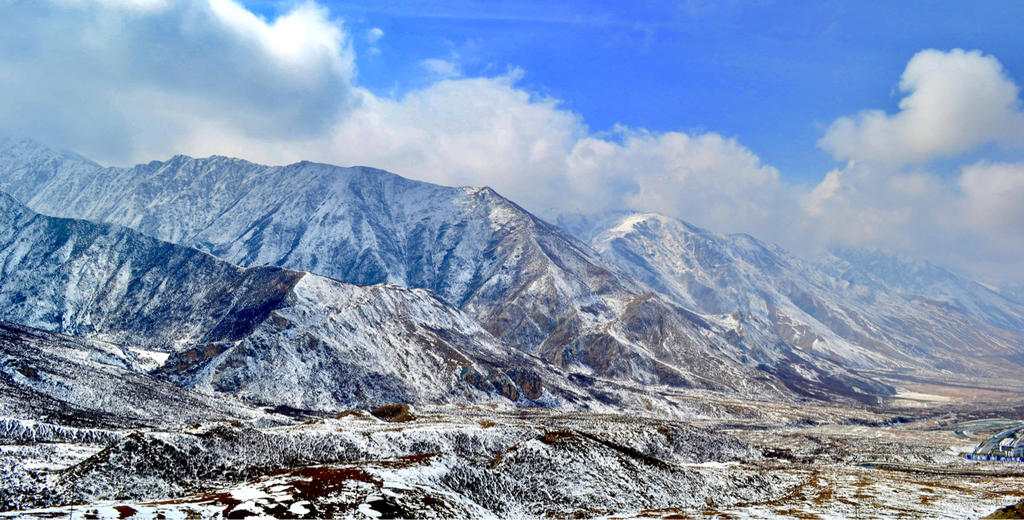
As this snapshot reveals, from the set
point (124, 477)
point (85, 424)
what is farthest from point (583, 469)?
point (85, 424)

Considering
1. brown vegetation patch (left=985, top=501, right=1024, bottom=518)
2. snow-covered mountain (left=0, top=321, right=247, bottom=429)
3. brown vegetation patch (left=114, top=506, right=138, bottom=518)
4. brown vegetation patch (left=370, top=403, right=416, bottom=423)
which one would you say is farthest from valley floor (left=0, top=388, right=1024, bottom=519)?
brown vegetation patch (left=985, top=501, right=1024, bottom=518)

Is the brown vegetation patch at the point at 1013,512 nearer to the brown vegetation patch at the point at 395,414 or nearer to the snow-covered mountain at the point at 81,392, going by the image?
the brown vegetation patch at the point at 395,414

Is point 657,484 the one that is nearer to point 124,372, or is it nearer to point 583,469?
point 583,469

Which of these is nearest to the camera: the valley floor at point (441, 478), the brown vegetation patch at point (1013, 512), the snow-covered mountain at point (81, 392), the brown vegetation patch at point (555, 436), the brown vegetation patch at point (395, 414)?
the brown vegetation patch at point (1013, 512)

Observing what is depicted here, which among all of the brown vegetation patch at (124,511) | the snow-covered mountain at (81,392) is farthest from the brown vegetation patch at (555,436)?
the snow-covered mountain at (81,392)

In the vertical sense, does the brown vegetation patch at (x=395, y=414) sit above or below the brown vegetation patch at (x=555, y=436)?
below

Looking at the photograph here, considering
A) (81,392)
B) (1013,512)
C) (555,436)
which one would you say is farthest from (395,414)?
(1013,512)

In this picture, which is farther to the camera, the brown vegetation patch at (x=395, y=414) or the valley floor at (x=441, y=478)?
the brown vegetation patch at (x=395, y=414)

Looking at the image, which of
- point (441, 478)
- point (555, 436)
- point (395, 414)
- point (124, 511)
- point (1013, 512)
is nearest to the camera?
point (124, 511)

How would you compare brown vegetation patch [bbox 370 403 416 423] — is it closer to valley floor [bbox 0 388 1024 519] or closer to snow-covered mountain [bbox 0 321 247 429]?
valley floor [bbox 0 388 1024 519]

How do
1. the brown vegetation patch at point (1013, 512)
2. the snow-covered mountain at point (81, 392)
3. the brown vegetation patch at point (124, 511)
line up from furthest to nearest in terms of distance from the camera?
the snow-covered mountain at point (81, 392) → the brown vegetation patch at point (1013, 512) → the brown vegetation patch at point (124, 511)

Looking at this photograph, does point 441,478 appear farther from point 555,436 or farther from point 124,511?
point 124,511
